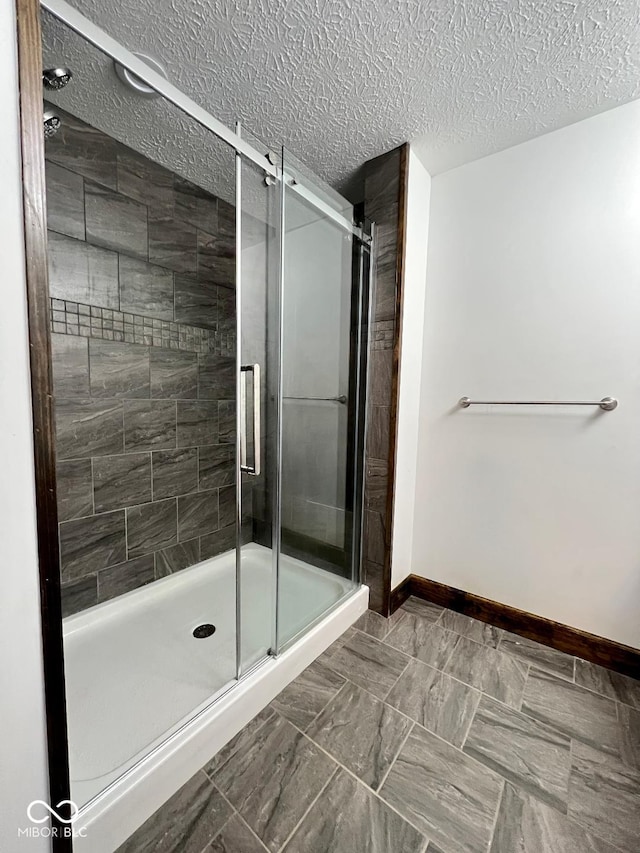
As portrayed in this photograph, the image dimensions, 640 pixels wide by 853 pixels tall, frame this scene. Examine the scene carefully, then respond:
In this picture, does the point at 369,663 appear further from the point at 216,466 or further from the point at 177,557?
the point at 216,466

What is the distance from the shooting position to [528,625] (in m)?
1.54

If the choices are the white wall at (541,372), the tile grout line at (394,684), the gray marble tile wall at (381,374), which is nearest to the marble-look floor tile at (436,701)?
the tile grout line at (394,684)

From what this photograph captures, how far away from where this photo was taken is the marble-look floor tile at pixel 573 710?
1.10 metres

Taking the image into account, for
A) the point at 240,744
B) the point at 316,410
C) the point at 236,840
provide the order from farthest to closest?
the point at 316,410 < the point at 240,744 < the point at 236,840

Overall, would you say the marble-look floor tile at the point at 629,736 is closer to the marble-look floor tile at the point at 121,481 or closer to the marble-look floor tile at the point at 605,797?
the marble-look floor tile at the point at 605,797

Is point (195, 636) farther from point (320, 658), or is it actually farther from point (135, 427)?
point (135, 427)

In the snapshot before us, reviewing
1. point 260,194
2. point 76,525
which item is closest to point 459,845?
point 76,525

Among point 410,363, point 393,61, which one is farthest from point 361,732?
point 393,61

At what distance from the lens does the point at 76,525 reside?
148cm

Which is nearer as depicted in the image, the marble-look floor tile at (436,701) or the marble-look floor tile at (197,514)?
the marble-look floor tile at (436,701)

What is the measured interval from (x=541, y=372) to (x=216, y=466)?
1.75 m

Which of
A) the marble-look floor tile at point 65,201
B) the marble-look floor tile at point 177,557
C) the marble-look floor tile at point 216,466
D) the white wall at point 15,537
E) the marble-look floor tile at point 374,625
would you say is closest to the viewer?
the white wall at point 15,537

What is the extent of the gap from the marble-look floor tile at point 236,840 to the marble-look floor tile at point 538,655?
1.16 m

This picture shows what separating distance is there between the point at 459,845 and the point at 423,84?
2230 mm
